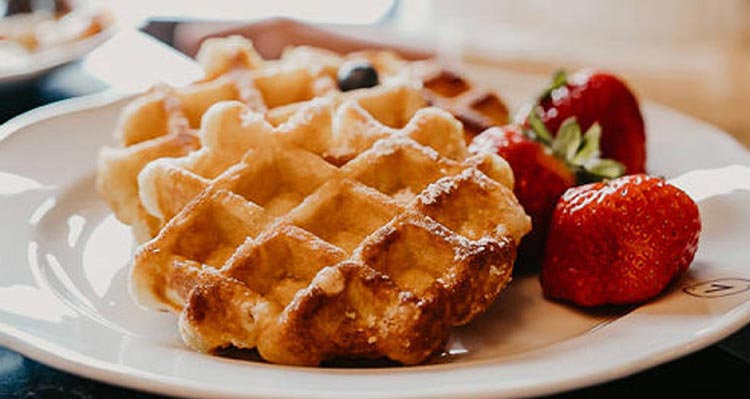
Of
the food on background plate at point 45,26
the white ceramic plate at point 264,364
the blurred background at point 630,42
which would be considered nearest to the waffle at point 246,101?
the white ceramic plate at point 264,364

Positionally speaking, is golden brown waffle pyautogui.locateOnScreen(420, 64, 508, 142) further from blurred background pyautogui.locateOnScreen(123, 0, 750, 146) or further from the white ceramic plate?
blurred background pyautogui.locateOnScreen(123, 0, 750, 146)

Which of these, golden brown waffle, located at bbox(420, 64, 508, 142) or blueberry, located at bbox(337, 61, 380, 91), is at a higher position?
blueberry, located at bbox(337, 61, 380, 91)

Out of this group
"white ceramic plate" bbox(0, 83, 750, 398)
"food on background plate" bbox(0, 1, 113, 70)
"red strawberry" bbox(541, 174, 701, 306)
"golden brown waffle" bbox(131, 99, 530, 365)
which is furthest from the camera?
"food on background plate" bbox(0, 1, 113, 70)

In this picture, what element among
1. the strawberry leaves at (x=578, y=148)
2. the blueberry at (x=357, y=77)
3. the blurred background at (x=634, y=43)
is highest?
the strawberry leaves at (x=578, y=148)

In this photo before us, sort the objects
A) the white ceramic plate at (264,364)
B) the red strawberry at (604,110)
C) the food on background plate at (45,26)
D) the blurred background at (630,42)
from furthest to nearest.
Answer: the blurred background at (630,42) → the food on background plate at (45,26) → the red strawberry at (604,110) → the white ceramic plate at (264,364)

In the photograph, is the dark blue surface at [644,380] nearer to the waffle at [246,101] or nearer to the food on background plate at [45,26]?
the waffle at [246,101]

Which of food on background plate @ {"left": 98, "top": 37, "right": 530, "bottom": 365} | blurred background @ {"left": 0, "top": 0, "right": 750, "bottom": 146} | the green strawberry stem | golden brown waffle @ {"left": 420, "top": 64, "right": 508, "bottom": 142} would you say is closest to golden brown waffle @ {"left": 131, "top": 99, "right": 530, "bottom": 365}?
food on background plate @ {"left": 98, "top": 37, "right": 530, "bottom": 365}
